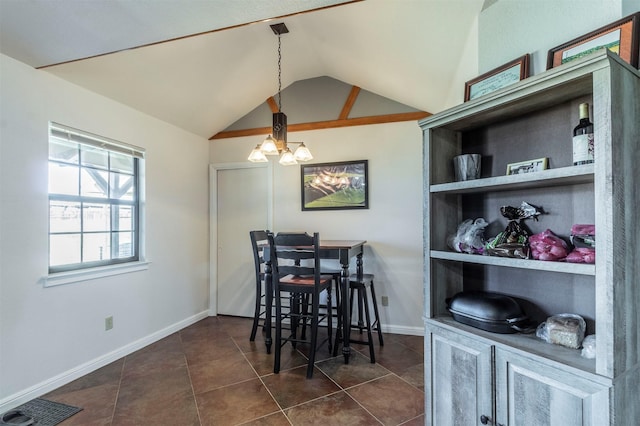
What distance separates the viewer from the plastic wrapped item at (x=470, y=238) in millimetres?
1547

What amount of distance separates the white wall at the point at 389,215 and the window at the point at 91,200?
75.7 inches

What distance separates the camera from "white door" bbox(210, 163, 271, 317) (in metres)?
4.12

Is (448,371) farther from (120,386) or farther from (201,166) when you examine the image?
(201,166)

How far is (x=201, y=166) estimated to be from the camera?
13.7ft

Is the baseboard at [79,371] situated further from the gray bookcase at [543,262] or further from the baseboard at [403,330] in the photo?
the gray bookcase at [543,262]

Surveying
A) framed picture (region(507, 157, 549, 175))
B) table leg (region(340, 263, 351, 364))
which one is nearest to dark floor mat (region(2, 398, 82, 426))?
table leg (region(340, 263, 351, 364))

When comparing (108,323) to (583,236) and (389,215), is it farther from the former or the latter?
(583,236)

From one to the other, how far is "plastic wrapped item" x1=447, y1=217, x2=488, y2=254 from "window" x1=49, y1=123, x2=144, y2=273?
2917mm

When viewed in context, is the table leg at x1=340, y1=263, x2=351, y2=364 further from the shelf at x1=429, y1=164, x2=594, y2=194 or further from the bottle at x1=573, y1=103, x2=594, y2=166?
the bottle at x1=573, y1=103, x2=594, y2=166

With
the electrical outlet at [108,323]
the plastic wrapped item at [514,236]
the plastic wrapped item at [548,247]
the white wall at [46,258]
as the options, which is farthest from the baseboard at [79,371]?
the plastic wrapped item at [548,247]

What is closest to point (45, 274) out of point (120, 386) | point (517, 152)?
point (120, 386)

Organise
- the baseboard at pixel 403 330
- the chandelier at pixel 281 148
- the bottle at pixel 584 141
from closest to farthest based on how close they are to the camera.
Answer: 1. the bottle at pixel 584 141
2. the chandelier at pixel 281 148
3. the baseboard at pixel 403 330

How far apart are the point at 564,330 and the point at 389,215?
243cm

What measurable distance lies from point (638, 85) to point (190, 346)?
12.0 feet
